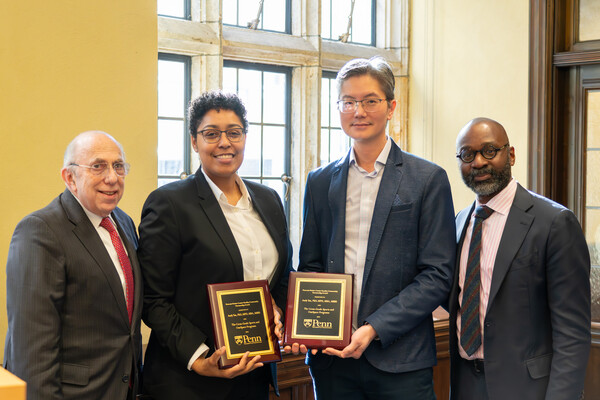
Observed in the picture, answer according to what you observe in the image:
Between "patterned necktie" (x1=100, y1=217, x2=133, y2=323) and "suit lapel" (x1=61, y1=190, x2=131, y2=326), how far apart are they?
50mm

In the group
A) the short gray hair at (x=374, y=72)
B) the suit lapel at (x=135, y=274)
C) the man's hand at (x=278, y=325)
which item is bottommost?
the man's hand at (x=278, y=325)

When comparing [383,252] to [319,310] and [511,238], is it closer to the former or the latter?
[319,310]

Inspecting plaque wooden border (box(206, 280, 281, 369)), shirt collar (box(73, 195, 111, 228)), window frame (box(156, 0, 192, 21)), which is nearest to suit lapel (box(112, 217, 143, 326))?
shirt collar (box(73, 195, 111, 228))

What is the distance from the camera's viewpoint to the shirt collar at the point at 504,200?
7.33ft

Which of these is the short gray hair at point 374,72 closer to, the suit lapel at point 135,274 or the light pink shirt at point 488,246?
the light pink shirt at point 488,246

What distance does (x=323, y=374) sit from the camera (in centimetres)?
A: 228

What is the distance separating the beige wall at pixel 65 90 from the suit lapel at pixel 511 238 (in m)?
1.45

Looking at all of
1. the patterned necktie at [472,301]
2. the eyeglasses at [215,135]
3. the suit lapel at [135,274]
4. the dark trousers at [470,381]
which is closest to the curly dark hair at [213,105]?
the eyeglasses at [215,135]

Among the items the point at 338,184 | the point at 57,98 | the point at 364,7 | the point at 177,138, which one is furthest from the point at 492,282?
the point at 364,7

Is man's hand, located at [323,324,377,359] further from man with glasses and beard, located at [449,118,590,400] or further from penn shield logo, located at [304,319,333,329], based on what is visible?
man with glasses and beard, located at [449,118,590,400]

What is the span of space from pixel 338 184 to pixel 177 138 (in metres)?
2.55

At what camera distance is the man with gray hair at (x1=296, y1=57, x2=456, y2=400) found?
85.6 inches

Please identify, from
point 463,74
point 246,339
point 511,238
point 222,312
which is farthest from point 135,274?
point 463,74

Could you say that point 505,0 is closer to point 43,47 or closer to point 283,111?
point 283,111
